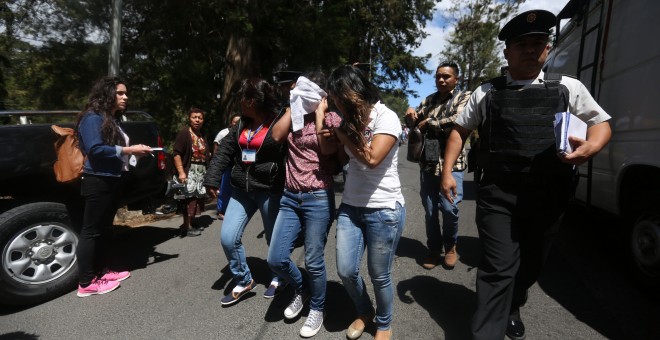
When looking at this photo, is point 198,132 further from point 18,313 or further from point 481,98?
point 481,98

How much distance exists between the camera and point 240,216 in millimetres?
2795

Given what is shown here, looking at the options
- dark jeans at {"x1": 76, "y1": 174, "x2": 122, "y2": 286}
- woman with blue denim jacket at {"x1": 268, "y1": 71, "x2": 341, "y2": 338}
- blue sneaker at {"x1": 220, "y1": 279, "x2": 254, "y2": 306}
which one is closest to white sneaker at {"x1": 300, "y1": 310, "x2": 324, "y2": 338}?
woman with blue denim jacket at {"x1": 268, "y1": 71, "x2": 341, "y2": 338}

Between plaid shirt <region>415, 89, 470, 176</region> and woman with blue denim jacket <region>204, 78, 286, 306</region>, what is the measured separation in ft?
4.90

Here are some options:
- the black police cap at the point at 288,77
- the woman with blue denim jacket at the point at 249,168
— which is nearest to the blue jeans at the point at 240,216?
the woman with blue denim jacket at the point at 249,168

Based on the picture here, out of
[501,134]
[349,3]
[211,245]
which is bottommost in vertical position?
[211,245]

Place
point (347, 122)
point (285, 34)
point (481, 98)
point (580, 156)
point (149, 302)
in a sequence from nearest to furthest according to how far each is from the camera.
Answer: point (580, 156) < point (347, 122) < point (481, 98) < point (149, 302) < point (285, 34)

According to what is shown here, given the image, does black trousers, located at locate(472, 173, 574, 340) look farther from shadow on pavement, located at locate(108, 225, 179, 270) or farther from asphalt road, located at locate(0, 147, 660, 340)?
shadow on pavement, located at locate(108, 225, 179, 270)

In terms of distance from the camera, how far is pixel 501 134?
211 cm

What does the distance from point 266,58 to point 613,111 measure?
774cm

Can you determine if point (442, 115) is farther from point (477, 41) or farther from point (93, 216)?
point (477, 41)

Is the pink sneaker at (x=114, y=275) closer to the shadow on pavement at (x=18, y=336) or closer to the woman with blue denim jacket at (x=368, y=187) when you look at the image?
the shadow on pavement at (x=18, y=336)

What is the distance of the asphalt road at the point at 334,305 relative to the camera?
2.53 metres

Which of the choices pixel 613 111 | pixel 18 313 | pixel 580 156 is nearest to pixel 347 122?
pixel 580 156

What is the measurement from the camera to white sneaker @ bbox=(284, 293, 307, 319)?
2.64 meters
